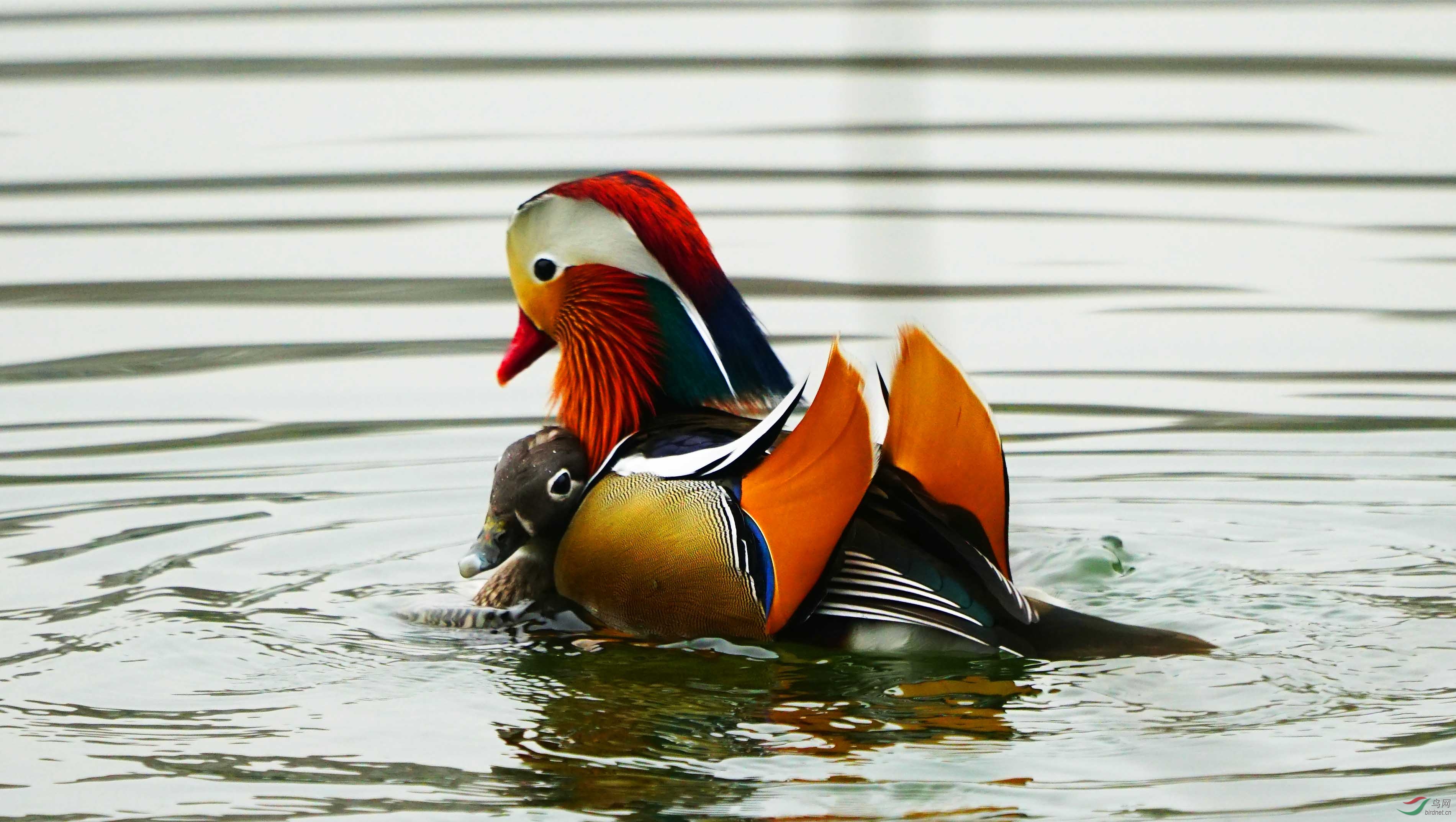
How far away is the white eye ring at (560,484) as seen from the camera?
538 centimetres

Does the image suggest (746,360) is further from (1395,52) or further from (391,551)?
(1395,52)

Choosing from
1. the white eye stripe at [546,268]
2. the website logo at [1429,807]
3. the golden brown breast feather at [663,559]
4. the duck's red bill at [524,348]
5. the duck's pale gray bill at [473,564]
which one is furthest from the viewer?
the duck's red bill at [524,348]

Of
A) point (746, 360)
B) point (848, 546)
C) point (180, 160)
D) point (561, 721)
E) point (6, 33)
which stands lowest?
point (561, 721)

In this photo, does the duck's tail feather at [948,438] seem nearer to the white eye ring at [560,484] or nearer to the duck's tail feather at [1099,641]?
the duck's tail feather at [1099,641]

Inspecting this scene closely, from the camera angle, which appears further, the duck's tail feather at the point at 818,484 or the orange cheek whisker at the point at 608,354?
the orange cheek whisker at the point at 608,354

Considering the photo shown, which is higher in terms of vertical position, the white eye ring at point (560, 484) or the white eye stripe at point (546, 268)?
the white eye stripe at point (546, 268)

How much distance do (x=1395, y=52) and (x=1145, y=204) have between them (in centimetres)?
307

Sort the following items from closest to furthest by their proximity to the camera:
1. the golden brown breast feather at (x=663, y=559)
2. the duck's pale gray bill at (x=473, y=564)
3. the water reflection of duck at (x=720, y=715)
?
the water reflection of duck at (x=720, y=715)
the golden brown breast feather at (x=663, y=559)
the duck's pale gray bill at (x=473, y=564)

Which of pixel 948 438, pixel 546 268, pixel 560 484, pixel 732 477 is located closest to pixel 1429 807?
pixel 948 438

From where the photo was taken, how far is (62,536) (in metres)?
6.39

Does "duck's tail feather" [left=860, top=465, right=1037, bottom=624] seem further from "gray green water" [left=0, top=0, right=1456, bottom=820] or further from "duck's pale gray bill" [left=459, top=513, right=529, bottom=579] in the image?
"duck's pale gray bill" [left=459, top=513, right=529, bottom=579]

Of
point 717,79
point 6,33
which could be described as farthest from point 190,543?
point 6,33

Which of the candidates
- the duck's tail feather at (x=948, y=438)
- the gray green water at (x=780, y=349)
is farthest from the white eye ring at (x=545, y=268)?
the duck's tail feather at (x=948, y=438)

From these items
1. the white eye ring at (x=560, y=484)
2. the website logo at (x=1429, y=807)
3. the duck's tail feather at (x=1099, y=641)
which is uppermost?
the white eye ring at (x=560, y=484)
